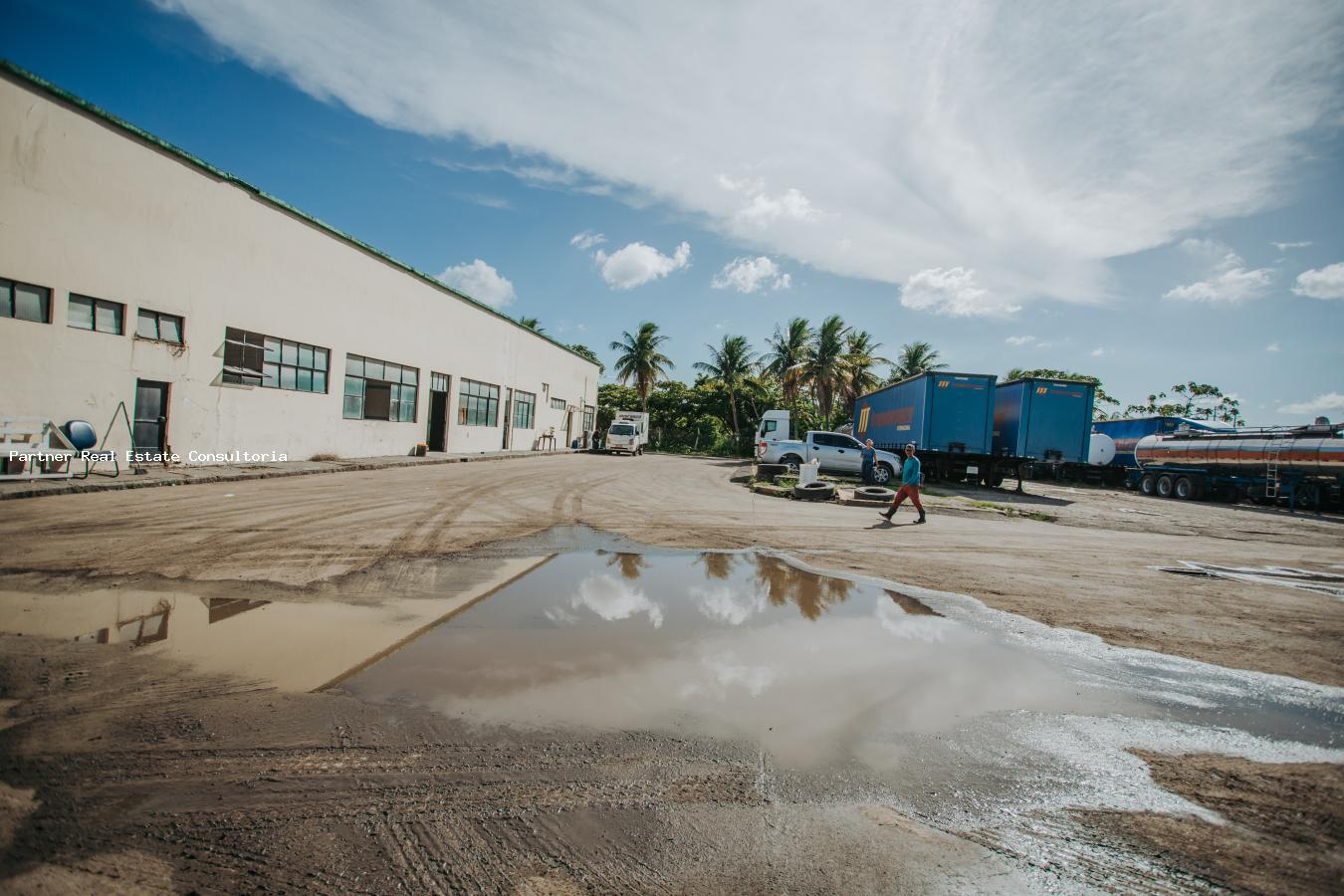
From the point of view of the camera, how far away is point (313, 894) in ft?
6.25

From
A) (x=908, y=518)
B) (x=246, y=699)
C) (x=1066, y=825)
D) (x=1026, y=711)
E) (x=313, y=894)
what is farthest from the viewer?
(x=908, y=518)

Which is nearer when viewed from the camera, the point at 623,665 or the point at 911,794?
the point at 911,794

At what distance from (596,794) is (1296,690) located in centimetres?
490

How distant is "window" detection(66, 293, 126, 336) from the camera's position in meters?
12.1

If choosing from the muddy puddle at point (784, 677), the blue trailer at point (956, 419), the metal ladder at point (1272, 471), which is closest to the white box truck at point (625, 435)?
the blue trailer at point (956, 419)

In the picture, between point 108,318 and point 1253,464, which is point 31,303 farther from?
point 1253,464

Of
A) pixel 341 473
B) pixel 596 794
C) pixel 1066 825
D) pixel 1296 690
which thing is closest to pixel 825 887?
pixel 596 794

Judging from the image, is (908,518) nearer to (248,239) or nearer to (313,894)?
(313,894)

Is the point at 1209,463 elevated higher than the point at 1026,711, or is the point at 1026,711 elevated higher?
the point at 1209,463

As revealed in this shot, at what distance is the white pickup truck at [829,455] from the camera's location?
799 inches

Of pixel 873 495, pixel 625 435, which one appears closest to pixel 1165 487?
pixel 873 495

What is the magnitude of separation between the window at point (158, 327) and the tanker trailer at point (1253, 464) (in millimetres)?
33159

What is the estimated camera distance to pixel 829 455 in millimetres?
20891

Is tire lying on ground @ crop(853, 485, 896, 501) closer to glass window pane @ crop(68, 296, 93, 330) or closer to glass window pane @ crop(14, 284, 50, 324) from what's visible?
glass window pane @ crop(68, 296, 93, 330)
